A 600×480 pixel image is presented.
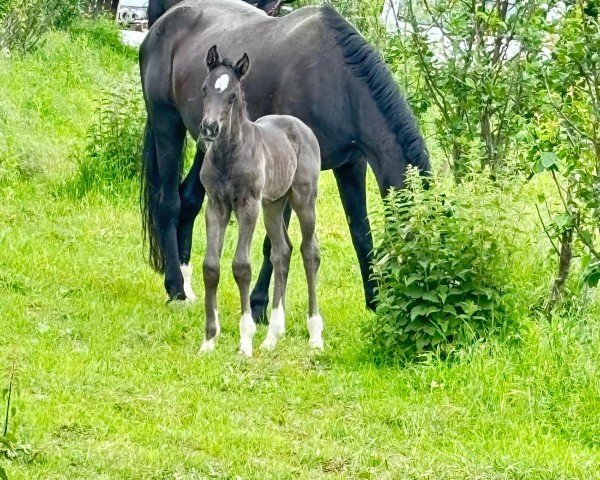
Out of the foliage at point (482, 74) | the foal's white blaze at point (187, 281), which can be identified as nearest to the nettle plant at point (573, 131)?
the foliage at point (482, 74)

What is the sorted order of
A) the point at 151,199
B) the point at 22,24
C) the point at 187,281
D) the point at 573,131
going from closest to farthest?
the point at 573,131, the point at 187,281, the point at 151,199, the point at 22,24

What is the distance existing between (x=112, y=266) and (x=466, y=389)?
417cm

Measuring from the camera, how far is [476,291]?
7801mm

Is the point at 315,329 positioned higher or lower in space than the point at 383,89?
lower

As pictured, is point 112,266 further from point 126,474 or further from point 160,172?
point 126,474

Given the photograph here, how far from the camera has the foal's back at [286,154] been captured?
804 cm

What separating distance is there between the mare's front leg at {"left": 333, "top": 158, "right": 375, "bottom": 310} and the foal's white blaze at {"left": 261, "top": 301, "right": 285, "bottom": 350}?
38.3 inches

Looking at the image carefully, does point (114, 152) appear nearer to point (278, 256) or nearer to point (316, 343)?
point (278, 256)

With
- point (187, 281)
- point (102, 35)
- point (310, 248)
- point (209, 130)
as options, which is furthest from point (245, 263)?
point (102, 35)

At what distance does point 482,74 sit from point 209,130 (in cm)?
247

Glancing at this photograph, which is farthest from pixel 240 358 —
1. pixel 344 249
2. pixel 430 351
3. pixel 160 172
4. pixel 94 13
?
pixel 94 13

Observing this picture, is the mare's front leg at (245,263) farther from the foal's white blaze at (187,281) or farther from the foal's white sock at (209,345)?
the foal's white blaze at (187,281)

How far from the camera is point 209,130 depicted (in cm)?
734

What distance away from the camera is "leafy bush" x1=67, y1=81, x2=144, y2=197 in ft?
41.1
